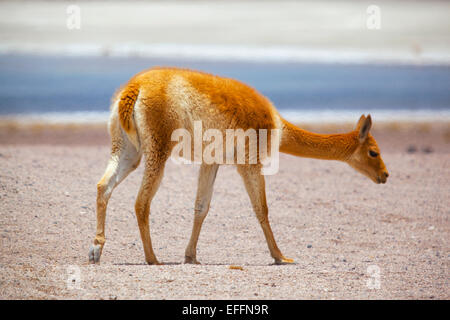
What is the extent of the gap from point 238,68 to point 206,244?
3335 centimetres

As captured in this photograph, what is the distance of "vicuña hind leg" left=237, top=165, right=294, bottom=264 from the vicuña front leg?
0.44 meters

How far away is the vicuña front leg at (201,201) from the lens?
955 centimetres

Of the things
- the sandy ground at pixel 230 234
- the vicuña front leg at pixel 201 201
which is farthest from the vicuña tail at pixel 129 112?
the sandy ground at pixel 230 234

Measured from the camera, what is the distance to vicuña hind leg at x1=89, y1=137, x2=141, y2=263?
877 cm

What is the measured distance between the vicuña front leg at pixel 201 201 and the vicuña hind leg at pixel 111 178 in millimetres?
970

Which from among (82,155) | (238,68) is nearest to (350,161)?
(82,155)

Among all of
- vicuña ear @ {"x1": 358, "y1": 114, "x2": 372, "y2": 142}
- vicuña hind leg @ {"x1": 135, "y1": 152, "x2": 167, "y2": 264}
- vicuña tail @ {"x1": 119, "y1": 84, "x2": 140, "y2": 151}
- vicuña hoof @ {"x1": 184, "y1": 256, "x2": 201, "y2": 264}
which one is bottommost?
vicuña hoof @ {"x1": 184, "y1": 256, "x2": 201, "y2": 264}

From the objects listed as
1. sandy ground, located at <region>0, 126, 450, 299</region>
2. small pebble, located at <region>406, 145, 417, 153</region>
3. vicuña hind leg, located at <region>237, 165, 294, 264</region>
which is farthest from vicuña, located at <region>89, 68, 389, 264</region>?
small pebble, located at <region>406, 145, 417, 153</region>

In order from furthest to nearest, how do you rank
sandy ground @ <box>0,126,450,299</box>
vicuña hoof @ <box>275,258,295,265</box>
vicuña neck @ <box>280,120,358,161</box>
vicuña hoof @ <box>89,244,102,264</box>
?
vicuña neck @ <box>280,120,358,161</box>
vicuña hoof @ <box>275,258,295,265</box>
vicuña hoof @ <box>89,244,102,264</box>
sandy ground @ <box>0,126,450,299</box>

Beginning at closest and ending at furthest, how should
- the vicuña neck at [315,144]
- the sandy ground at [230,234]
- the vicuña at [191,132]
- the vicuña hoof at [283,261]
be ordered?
the sandy ground at [230,234] → the vicuña at [191,132] → the vicuña hoof at [283,261] → the vicuña neck at [315,144]

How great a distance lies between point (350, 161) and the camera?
9.92m

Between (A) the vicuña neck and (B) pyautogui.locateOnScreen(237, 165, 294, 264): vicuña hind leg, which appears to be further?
(A) the vicuña neck

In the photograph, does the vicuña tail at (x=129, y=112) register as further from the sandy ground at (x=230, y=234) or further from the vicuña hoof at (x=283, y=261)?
the vicuña hoof at (x=283, y=261)

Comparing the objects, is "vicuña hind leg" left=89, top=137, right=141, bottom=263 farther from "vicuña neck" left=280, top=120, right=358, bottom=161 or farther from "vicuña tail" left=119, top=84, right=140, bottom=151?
"vicuña neck" left=280, top=120, right=358, bottom=161
